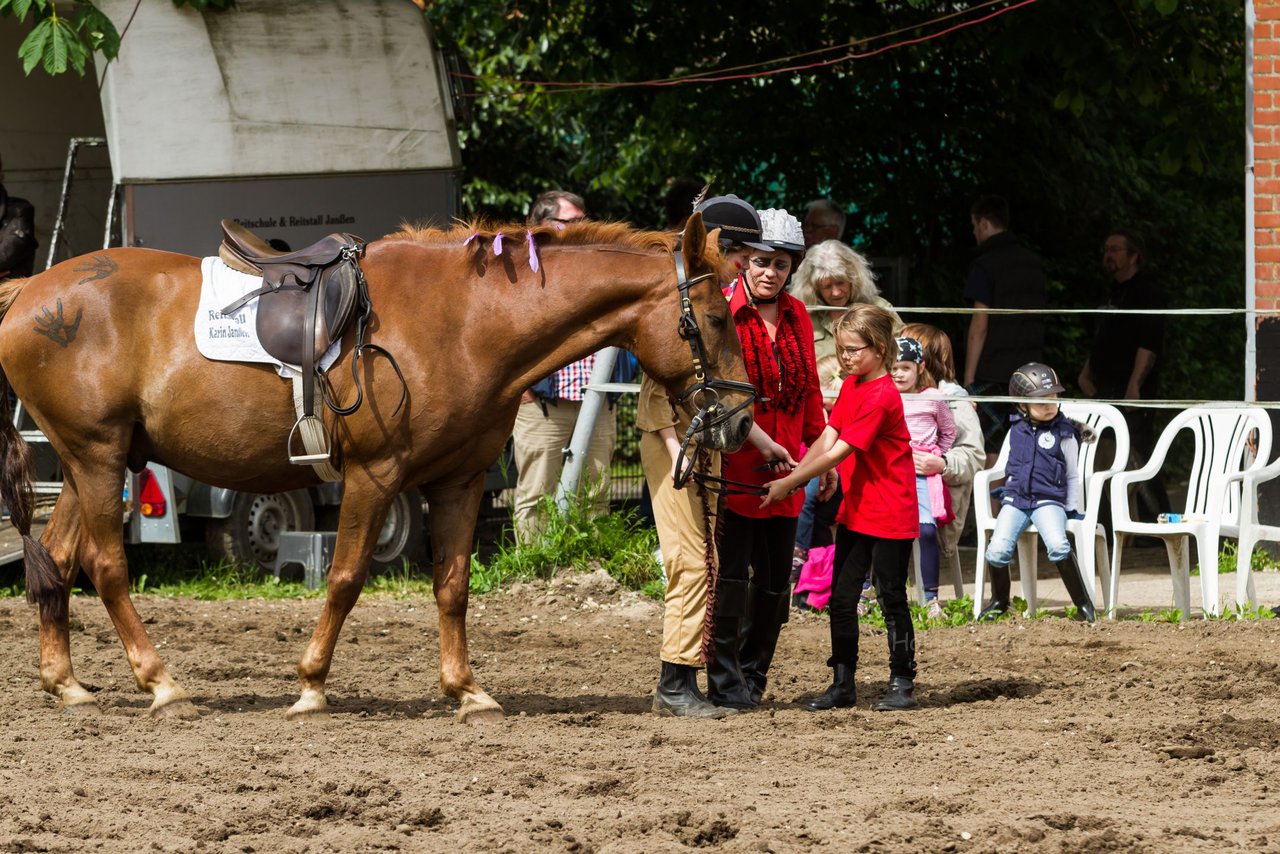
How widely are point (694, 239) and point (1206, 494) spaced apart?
4.07m

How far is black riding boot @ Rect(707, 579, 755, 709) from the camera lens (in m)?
5.97

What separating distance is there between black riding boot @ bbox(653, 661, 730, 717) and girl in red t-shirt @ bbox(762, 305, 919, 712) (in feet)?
1.47

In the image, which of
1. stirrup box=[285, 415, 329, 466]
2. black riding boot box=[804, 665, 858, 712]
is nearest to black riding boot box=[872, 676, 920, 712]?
black riding boot box=[804, 665, 858, 712]

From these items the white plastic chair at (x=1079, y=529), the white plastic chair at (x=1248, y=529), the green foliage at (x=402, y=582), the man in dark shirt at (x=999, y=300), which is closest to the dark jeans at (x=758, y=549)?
the white plastic chair at (x=1079, y=529)

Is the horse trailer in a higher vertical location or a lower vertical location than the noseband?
higher

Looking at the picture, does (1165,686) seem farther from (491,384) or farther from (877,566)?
(491,384)

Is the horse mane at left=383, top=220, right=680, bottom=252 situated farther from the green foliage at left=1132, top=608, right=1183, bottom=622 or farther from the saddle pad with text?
the green foliage at left=1132, top=608, right=1183, bottom=622

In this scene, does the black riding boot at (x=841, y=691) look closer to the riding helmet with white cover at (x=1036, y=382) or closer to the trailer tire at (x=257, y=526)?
the riding helmet with white cover at (x=1036, y=382)

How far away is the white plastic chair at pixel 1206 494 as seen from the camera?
7.96 metres

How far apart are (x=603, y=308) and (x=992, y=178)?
781cm

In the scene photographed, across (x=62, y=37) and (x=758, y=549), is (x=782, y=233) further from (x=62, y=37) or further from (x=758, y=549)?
(x=62, y=37)

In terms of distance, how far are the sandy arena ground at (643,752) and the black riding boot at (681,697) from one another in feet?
0.43

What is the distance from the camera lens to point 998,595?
814 cm

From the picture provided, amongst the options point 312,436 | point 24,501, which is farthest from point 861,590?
point 24,501
